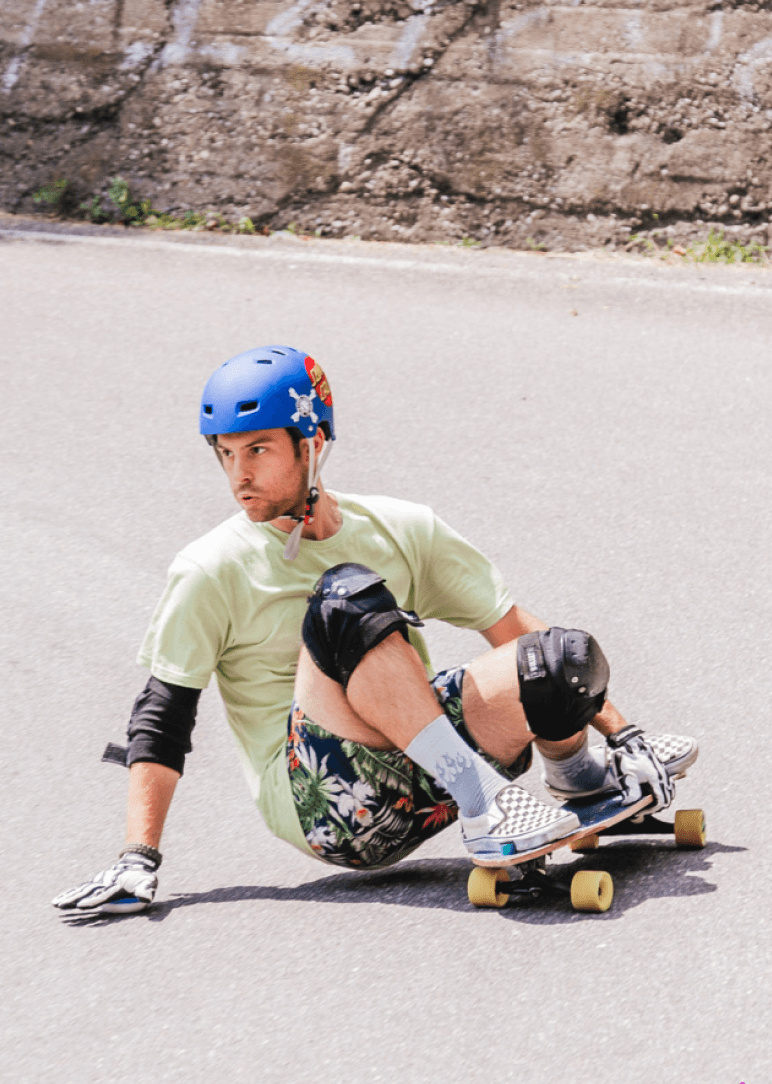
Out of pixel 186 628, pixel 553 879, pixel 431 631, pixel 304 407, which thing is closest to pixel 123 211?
pixel 431 631

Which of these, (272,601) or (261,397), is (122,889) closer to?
(272,601)

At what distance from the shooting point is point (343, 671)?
8.93 ft

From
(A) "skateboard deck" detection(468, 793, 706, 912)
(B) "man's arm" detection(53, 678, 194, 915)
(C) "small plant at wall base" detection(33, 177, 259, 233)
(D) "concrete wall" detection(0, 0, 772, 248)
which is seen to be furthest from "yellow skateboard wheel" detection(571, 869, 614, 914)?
(C) "small plant at wall base" detection(33, 177, 259, 233)

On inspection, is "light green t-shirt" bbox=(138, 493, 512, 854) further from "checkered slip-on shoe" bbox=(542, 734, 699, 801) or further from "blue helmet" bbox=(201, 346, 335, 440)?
"checkered slip-on shoe" bbox=(542, 734, 699, 801)

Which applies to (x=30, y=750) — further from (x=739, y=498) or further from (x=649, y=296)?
(x=649, y=296)

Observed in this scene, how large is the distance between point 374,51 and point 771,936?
7.43 metres

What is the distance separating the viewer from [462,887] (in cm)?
301

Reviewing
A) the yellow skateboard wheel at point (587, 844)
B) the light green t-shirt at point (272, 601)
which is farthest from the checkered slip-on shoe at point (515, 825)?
the light green t-shirt at point (272, 601)

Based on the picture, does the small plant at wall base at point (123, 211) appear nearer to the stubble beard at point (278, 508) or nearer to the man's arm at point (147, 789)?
the stubble beard at point (278, 508)

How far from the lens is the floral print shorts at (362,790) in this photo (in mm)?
2869

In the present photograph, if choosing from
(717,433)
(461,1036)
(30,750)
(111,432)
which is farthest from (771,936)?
(111,432)

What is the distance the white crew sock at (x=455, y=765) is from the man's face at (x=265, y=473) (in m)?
0.64

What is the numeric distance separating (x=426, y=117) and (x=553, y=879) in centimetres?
671

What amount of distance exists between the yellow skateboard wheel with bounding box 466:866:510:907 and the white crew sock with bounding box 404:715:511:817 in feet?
0.59
